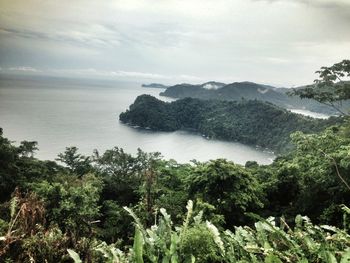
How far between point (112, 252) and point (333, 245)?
6.60ft

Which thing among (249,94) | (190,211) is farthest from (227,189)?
(249,94)

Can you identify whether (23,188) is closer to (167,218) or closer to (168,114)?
(167,218)

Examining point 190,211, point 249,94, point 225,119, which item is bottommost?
point 225,119

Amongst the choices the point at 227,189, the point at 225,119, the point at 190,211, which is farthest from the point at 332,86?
the point at 225,119

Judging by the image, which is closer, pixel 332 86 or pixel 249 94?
pixel 332 86

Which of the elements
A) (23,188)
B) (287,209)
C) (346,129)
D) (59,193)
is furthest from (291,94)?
(23,188)

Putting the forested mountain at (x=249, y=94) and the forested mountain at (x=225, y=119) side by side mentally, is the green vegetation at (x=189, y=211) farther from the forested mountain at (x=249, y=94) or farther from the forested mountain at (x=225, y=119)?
the forested mountain at (x=249, y=94)

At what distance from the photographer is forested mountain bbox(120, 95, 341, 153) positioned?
3327 inches

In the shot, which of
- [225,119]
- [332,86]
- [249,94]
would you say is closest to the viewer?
[332,86]

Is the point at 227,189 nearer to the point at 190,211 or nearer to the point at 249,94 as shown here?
the point at 190,211

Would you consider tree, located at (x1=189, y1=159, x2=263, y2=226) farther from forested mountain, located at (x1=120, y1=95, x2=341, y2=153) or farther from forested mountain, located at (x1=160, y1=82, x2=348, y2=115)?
forested mountain, located at (x1=160, y1=82, x2=348, y2=115)

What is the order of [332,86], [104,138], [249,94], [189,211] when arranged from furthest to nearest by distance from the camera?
[249,94] → [104,138] → [332,86] → [189,211]

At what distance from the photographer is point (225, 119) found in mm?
103938

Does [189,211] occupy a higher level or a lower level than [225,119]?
higher
